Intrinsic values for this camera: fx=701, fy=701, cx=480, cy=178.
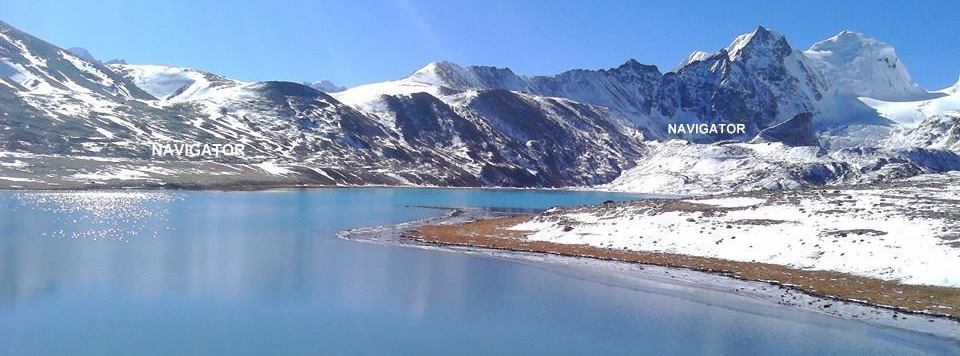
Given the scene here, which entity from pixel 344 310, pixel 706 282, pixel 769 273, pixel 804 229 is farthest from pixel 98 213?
pixel 804 229

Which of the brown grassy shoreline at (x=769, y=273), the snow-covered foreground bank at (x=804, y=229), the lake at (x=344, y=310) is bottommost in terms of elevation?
the lake at (x=344, y=310)

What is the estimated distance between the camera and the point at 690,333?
38938mm

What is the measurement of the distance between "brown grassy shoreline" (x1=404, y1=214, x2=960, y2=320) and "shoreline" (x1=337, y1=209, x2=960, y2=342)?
17.5 inches

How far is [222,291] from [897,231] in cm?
5846

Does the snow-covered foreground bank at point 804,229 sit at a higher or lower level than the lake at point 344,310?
higher

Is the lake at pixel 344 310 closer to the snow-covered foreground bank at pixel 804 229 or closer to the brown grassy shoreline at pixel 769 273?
the brown grassy shoreline at pixel 769 273

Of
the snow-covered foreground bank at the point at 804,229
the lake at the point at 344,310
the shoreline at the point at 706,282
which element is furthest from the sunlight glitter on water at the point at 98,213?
the snow-covered foreground bank at the point at 804,229

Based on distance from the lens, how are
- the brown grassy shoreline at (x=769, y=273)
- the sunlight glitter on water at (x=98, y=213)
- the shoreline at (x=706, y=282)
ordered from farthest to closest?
the sunlight glitter on water at (x=98, y=213), the brown grassy shoreline at (x=769, y=273), the shoreline at (x=706, y=282)

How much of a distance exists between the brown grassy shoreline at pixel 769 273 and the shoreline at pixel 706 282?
44 cm

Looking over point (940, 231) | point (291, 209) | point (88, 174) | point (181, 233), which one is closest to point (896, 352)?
point (940, 231)

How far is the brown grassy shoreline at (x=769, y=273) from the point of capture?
4600 cm

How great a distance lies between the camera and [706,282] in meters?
55.8

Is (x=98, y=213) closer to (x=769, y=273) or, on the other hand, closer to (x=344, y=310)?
(x=344, y=310)

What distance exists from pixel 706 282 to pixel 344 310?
1183 inches
